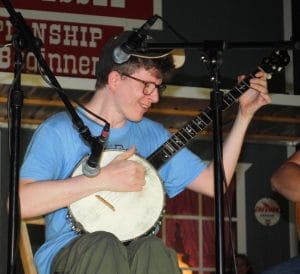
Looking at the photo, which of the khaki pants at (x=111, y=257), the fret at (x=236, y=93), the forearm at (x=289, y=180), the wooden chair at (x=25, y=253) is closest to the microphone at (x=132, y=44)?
the fret at (x=236, y=93)

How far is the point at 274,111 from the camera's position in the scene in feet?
20.5

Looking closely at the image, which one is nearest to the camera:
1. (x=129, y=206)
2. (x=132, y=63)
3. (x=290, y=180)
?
(x=129, y=206)

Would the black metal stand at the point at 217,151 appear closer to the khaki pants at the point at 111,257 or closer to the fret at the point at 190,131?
the khaki pants at the point at 111,257

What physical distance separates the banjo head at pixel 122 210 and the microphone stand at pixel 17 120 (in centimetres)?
44

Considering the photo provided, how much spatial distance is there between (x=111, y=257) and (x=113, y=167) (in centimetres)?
55

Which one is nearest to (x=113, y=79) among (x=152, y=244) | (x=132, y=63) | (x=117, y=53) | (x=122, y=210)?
(x=132, y=63)

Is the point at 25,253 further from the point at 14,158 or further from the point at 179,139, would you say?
the point at 14,158

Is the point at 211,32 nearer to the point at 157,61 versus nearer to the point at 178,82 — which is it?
the point at 178,82

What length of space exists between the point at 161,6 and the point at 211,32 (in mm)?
585

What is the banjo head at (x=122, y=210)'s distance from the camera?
337cm

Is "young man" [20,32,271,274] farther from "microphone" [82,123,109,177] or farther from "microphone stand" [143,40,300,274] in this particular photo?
"microphone stand" [143,40,300,274]

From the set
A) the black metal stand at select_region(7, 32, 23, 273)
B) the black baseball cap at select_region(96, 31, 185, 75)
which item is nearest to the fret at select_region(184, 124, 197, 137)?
the black baseball cap at select_region(96, 31, 185, 75)

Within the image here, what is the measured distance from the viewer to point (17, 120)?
302 centimetres

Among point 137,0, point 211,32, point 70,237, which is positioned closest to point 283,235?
point 211,32
